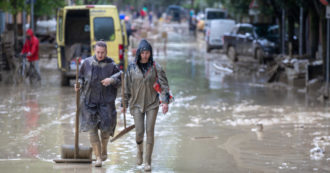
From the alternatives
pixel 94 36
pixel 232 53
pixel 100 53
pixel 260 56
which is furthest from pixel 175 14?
pixel 100 53

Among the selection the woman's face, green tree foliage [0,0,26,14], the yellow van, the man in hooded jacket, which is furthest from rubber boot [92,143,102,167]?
green tree foliage [0,0,26,14]

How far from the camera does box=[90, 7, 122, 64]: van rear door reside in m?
18.4

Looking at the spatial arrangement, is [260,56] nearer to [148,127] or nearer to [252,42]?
[252,42]

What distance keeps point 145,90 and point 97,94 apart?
609 mm

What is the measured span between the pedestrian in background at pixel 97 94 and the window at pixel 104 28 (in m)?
10.2

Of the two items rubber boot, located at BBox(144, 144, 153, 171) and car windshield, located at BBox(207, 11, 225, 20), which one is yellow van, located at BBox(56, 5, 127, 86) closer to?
rubber boot, located at BBox(144, 144, 153, 171)

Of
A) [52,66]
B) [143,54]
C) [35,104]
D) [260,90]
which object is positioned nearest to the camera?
[143,54]

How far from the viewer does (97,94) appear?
8211mm

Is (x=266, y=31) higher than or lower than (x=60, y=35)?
lower

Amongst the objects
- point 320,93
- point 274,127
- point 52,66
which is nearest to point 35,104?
point 274,127

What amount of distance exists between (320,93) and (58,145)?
893cm

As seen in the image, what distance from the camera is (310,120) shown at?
42.3 feet

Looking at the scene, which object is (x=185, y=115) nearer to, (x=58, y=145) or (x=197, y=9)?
(x=58, y=145)

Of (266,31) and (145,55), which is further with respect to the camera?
(266,31)
